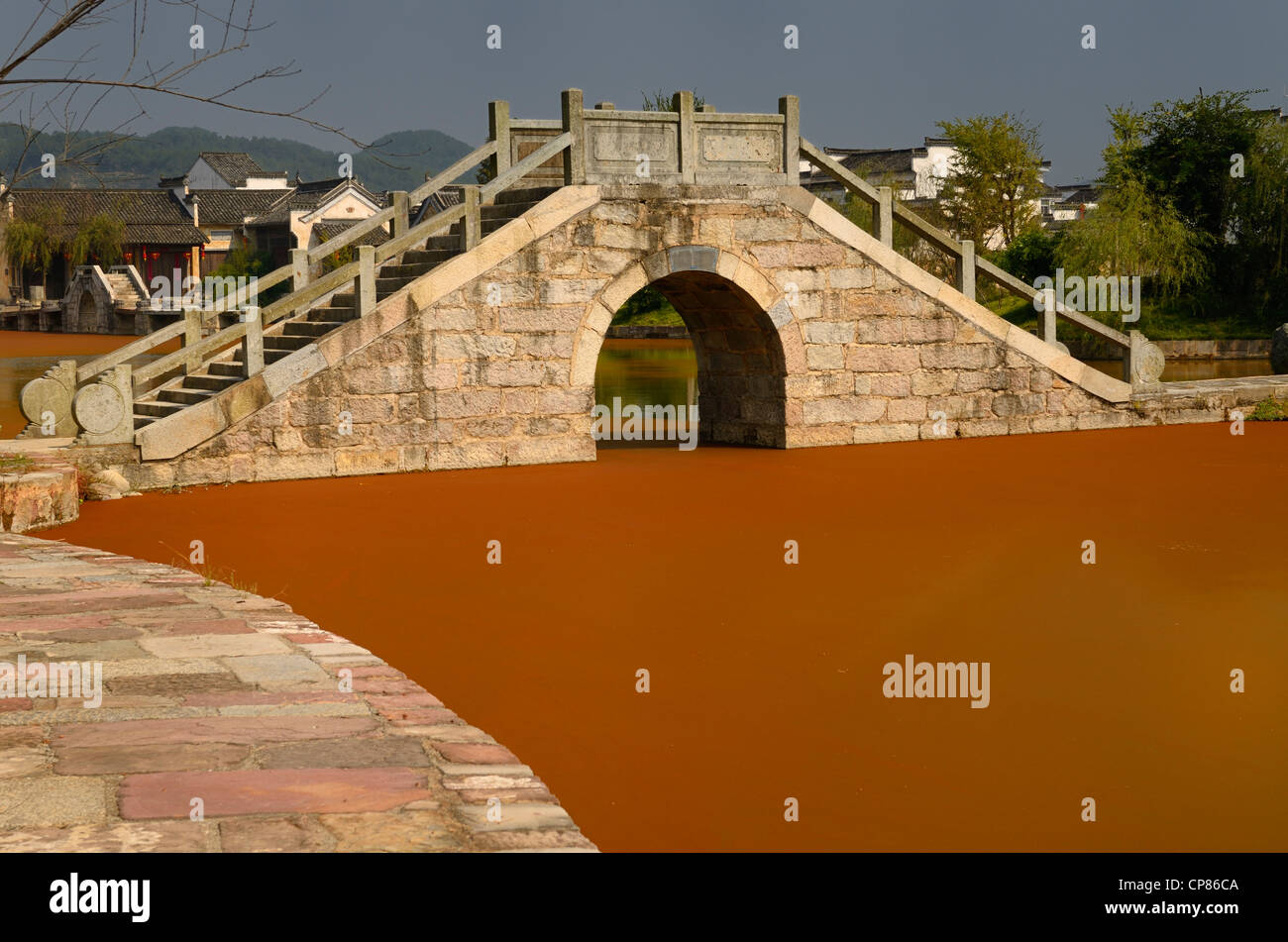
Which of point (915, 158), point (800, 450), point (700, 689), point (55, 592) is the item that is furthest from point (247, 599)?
point (915, 158)

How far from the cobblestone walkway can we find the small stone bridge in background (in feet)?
21.7

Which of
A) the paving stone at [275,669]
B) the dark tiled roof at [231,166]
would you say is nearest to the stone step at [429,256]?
the paving stone at [275,669]

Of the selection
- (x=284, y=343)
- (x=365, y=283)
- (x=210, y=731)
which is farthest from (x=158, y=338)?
(x=210, y=731)

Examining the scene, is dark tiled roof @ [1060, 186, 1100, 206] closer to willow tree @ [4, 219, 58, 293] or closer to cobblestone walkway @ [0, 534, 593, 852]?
willow tree @ [4, 219, 58, 293]

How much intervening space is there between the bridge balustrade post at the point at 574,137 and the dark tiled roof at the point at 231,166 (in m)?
69.9

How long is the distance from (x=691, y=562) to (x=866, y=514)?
2.36 m

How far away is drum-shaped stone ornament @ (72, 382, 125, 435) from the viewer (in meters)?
12.1

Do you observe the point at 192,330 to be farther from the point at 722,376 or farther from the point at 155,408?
the point at 722,376

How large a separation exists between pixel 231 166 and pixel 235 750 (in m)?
82.4

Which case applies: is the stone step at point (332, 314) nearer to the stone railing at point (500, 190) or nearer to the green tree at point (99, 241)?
the stone railing at point (500, 190)

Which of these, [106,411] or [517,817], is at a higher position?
[106,411]

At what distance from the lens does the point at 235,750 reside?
14.5 feet

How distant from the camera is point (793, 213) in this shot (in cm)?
1524

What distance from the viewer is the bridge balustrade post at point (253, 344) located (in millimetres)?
12812
